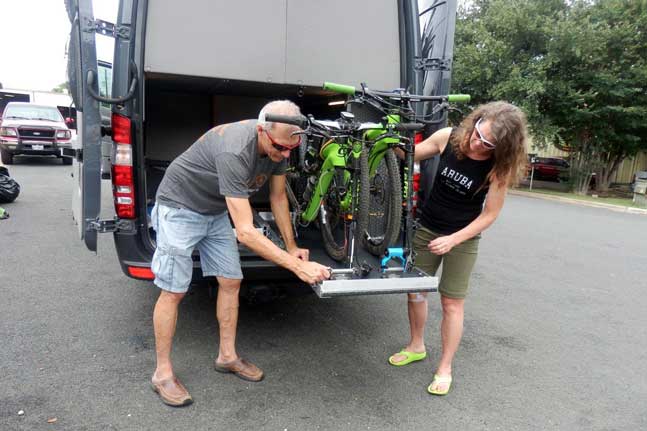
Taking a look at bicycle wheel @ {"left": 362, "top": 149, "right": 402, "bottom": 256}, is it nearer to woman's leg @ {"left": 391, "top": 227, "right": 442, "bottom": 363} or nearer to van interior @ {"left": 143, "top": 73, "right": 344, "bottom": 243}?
woman's leg @ {"left": 391, "top": 227, "right": 442, "bottom": 363}

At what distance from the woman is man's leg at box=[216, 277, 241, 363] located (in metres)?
1.13

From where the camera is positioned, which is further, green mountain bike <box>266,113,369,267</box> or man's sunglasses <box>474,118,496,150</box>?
green mountain bike <box>266,113,369,267</box>

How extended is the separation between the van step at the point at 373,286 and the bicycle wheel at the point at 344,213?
1.39 ft

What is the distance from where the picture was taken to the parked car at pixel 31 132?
13.9 metres

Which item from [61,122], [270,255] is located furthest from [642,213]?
[61,122]

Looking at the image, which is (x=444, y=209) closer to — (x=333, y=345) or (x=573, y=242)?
(x=333, y=345)

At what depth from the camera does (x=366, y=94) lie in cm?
302

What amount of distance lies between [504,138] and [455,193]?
49 centimetres

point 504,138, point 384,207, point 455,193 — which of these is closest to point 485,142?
point 504,138

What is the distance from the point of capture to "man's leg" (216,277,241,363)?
3.03 m

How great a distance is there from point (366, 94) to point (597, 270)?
4827mm

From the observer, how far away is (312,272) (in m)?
2.50

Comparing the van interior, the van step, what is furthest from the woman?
the van interior

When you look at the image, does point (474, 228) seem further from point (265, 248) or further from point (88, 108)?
point (88, 108)
